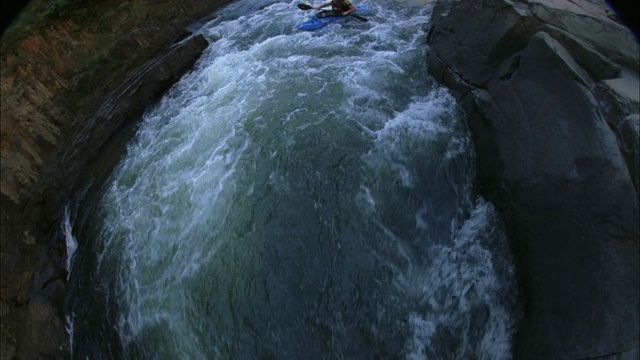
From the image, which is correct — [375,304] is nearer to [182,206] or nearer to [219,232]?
[219,232]

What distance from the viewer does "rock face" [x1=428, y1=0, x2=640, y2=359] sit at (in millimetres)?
3719

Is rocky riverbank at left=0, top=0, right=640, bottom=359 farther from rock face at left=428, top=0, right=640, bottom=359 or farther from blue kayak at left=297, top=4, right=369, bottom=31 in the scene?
blue kayak at left=297, top=4, right=369, bottom=31

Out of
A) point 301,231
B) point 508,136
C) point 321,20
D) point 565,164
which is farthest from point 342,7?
point 565,164

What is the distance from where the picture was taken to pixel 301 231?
5070 mm

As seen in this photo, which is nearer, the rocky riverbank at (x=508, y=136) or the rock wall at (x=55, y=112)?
the rocky riverbank at (x=508, y=136)

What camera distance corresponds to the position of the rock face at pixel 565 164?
372cm

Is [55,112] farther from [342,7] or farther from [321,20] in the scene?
[342,7]

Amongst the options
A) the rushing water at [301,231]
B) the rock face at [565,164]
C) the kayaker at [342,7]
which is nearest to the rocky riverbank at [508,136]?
the rock face at [565,164]

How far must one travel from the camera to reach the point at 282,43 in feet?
27.2

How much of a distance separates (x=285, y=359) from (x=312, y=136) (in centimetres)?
309

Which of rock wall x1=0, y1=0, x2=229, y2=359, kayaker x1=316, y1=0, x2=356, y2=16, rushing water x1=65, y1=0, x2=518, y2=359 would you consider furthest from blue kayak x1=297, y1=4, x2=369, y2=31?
rock wall x1=0, y1=0, x2=229, y2=359

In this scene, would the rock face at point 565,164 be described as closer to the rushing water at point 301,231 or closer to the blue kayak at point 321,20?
the rushing water at point 301,231

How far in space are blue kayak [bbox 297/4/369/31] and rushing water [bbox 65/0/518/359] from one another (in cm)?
167

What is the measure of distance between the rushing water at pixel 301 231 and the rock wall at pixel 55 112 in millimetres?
470
